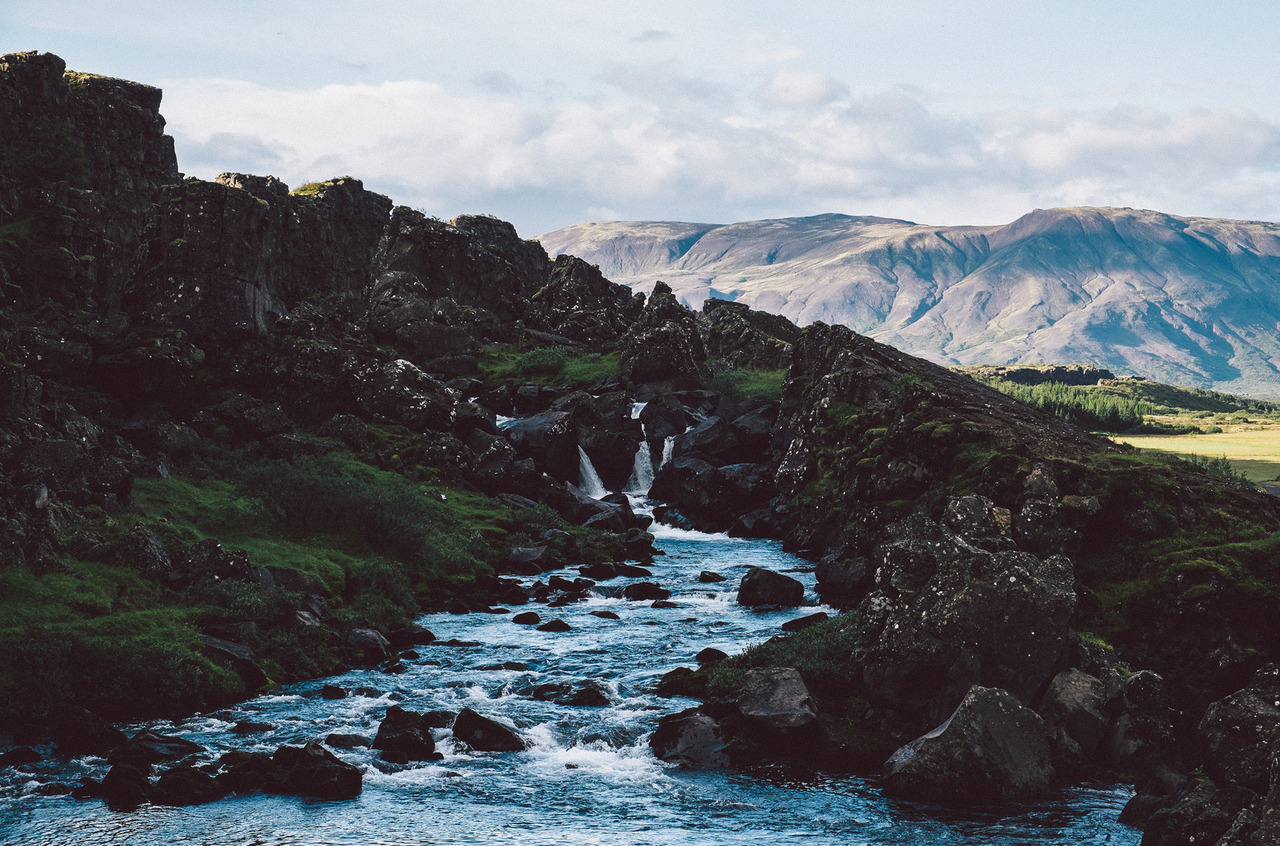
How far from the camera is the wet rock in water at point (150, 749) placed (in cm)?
2866

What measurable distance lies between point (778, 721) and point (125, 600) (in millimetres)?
26217

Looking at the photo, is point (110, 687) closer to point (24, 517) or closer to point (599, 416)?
point (24, 517)

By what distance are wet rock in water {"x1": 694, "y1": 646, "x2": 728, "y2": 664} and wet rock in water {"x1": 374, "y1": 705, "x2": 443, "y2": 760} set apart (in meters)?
12.9

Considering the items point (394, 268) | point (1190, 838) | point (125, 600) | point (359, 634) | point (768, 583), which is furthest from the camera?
point (394, 268)

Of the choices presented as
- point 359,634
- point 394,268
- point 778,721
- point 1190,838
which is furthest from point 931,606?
point 394,268

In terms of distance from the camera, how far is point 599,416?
92.6m

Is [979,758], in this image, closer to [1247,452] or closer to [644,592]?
[644,592]

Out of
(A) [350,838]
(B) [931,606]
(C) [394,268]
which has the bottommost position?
(A) [350,838]

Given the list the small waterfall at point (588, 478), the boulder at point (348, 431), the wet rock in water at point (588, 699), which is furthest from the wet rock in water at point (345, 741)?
the small waterfall at point (588, 478)

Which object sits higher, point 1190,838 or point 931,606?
point 931,606

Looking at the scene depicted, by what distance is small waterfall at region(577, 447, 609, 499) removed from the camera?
87375 mm

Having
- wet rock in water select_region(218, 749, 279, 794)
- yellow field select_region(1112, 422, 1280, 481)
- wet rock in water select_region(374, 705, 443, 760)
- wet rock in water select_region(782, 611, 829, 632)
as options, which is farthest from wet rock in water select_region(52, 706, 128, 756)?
yellow field select_region(1112, 422, 1280, 481)

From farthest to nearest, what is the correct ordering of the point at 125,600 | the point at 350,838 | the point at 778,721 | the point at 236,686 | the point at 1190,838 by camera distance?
the point at 125,600 < the point at 236,686 < the point at 778,721 < the point at 350,838 < the point at 1190,838

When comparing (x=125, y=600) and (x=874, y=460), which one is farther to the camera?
(x=874, y=460)
